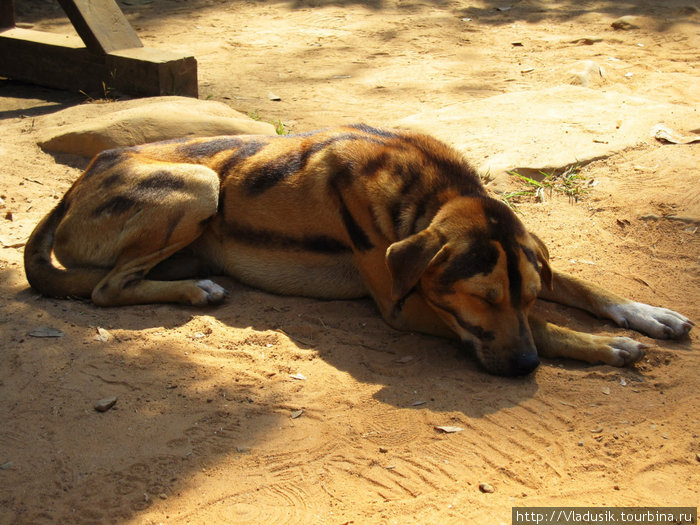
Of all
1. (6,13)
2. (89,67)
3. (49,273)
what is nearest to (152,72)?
(89,67)

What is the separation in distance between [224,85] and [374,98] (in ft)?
6.89

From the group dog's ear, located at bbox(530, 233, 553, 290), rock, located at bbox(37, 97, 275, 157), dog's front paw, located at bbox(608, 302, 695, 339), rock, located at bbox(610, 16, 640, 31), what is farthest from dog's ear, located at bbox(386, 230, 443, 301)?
rock, located at bbox(610, 16, 640, 31)

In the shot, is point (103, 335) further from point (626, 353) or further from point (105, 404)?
point (626, 353)

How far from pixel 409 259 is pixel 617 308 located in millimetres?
1624

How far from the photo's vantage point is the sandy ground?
359 cm

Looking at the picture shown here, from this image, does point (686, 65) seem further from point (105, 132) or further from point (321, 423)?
point (321, 423)

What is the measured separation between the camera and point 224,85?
10.2 metres

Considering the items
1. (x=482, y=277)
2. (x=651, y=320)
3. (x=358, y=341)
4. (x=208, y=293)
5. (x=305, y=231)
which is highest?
(x=482, y=277)

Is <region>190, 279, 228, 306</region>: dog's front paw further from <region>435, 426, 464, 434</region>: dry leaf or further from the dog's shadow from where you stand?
<region>435, 426, 464, 434</region>: dry leaf

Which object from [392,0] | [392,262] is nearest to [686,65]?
[392,0]

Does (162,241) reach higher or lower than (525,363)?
higher

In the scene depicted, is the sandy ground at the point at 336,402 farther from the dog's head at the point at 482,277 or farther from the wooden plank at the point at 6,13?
the wooden plank at the point at 6,13

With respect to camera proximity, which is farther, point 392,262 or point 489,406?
point 392,262

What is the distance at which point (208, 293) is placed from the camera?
5.50 meters
